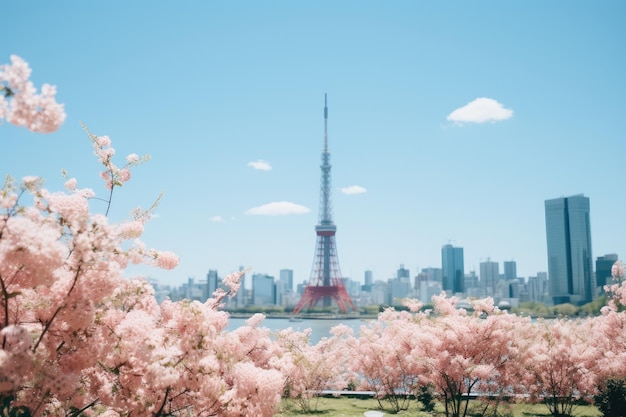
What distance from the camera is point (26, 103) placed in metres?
2.88

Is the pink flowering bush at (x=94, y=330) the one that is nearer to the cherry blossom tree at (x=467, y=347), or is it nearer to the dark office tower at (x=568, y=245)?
the cherry blossom tree at (x=467, y=347)

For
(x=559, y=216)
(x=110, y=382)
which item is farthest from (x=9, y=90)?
(x=559, y=216)

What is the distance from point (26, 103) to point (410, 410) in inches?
610

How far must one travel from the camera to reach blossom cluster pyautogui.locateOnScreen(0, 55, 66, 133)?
2.83 m

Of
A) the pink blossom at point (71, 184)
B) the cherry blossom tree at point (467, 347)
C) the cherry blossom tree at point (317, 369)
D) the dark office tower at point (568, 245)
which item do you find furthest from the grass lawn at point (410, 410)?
the dark office tower at point (568, 245)

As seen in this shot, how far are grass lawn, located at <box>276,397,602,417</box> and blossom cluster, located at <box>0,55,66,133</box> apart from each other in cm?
1245

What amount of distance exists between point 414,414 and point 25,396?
12808 millimetres

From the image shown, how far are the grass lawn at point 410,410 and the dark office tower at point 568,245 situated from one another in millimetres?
136299

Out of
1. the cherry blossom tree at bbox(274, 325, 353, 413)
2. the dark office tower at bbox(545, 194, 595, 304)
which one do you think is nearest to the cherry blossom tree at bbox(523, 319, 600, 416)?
the cherry blossom tree at bbox(274, 325, 353, 413)

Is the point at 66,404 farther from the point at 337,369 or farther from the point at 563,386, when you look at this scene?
the point at 337,369

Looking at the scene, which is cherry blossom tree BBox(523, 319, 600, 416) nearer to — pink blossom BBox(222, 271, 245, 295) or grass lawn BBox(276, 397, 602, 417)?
grass lawn BBox(276, 397, 602, 417)

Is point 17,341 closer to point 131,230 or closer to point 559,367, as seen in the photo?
point 131,230

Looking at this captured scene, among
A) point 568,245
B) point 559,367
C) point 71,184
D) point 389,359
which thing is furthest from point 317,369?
point 568,245

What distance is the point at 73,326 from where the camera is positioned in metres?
3.75
